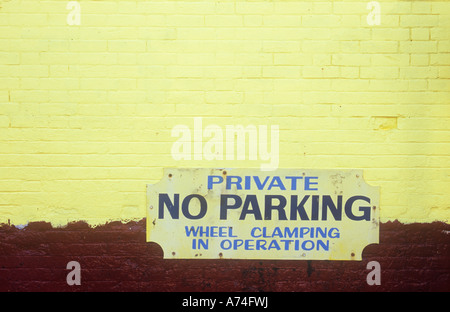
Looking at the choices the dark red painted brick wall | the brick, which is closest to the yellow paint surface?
the dark red painted brick wall

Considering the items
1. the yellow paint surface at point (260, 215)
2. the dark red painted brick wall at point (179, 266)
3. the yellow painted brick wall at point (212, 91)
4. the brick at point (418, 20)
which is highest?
the brick at point (418, 20)

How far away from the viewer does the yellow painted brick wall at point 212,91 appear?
2.80 metres

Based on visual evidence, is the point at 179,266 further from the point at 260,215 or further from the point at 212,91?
the point at 212,91

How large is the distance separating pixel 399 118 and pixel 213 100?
147cm

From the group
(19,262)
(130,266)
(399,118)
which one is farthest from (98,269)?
(399,118)

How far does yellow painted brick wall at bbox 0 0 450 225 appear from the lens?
2797 mm

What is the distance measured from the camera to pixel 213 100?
9.25 ft

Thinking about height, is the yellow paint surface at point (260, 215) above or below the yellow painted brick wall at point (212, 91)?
below

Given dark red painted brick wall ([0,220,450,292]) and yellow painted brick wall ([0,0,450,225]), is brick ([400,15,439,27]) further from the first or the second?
dark red painted brick wall ([0,220,450,292])

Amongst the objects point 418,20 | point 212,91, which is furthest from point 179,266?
point 418,20

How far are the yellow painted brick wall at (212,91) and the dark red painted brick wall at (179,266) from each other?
0.67 ft

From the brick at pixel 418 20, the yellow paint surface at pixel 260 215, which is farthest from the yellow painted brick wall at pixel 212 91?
the yellow paint surface at pixel 260 215

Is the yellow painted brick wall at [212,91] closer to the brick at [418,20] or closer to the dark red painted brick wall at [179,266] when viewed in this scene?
the brick at [418,20]

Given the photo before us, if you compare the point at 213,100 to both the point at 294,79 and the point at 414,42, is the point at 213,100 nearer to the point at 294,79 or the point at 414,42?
the point at 294,79
